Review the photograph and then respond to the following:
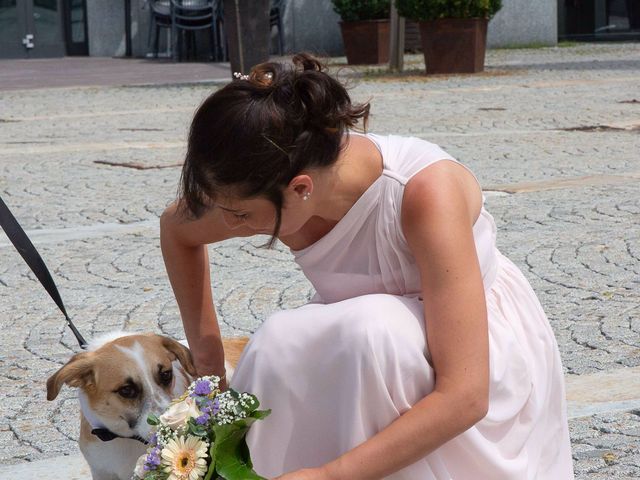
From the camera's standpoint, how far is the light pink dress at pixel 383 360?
240cm

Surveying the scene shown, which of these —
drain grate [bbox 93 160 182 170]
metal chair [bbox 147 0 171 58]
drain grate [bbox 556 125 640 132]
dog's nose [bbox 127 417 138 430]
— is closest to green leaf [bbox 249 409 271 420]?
dog's nose [bbox 127 417 138 430]

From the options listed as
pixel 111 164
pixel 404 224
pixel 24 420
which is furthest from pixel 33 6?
pixel 404 224

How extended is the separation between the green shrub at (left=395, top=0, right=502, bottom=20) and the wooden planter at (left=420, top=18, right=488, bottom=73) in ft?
0.27

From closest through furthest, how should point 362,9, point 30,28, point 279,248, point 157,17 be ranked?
1. point 279,248
2. point 362,9
3. point 157,17
4. point 30,28

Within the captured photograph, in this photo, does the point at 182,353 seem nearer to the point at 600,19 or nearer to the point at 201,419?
the point at 201,419

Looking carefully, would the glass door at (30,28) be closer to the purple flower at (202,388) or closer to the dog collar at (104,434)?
the dog collar at (104,434)

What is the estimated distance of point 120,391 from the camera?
3414 millimetres

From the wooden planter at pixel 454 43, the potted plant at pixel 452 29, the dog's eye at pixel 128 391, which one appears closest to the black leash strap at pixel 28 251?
the dog's eye at pixel 128 391

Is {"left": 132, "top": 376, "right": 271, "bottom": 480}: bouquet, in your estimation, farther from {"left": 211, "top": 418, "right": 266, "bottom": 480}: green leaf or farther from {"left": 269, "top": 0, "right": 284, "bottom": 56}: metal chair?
{"left": 269, "top": 0, "right": 284, "bottom": 56}: metal chair

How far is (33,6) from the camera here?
25.2 meters

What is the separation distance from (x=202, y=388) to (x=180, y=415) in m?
0.07

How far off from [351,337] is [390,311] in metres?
0.10

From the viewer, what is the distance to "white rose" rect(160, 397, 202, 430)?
7.58ft

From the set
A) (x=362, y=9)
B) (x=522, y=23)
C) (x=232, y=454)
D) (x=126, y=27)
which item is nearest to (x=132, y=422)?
(x=232, y=454)
